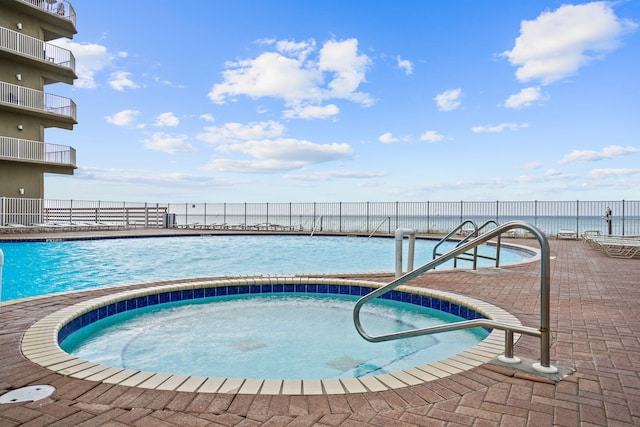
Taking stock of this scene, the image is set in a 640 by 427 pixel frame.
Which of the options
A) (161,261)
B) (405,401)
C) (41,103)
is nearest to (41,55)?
(41,103)

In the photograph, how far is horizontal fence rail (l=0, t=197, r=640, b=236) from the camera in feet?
59.1

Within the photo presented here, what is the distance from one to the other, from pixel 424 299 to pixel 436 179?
87.9 ft

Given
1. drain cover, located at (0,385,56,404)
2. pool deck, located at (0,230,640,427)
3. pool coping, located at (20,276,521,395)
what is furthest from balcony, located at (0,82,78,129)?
drain cover, located at (0,385,56,404)

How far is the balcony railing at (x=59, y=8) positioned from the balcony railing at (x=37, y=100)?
14.7 ft

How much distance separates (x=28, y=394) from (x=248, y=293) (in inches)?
139

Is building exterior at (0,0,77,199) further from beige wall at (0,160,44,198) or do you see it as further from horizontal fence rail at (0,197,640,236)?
horizontal fence rail at (0,197,640,236)

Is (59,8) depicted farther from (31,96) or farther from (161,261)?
(161,261)

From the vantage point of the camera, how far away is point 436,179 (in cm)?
3023

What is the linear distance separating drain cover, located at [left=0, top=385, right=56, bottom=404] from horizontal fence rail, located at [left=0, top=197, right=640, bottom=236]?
48.6 ft

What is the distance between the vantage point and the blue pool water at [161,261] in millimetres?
7417

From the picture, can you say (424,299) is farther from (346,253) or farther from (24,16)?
(24,16)

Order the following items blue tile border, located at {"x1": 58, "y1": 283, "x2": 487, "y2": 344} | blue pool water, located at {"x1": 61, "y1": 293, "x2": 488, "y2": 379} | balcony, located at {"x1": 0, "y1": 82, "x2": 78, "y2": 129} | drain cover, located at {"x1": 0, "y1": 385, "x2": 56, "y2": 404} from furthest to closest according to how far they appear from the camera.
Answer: balcony, located at {"x1": 0, "y1": 82, "x2": 78, "y2": 129}, blue tile border, located at {"x1": 58, "y1": 283, "x2": 487, "y2": 344}, blue pool water, located at {"x1": 61, "y1": 293, "x2": 488, "y2": 379}, drain cover, located at {"x1": 0, "y1": 385, "x2": 56, "y2": 404}

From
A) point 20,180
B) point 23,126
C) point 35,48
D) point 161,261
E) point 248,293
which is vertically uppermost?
point 35,48

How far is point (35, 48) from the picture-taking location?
62.2 ft
